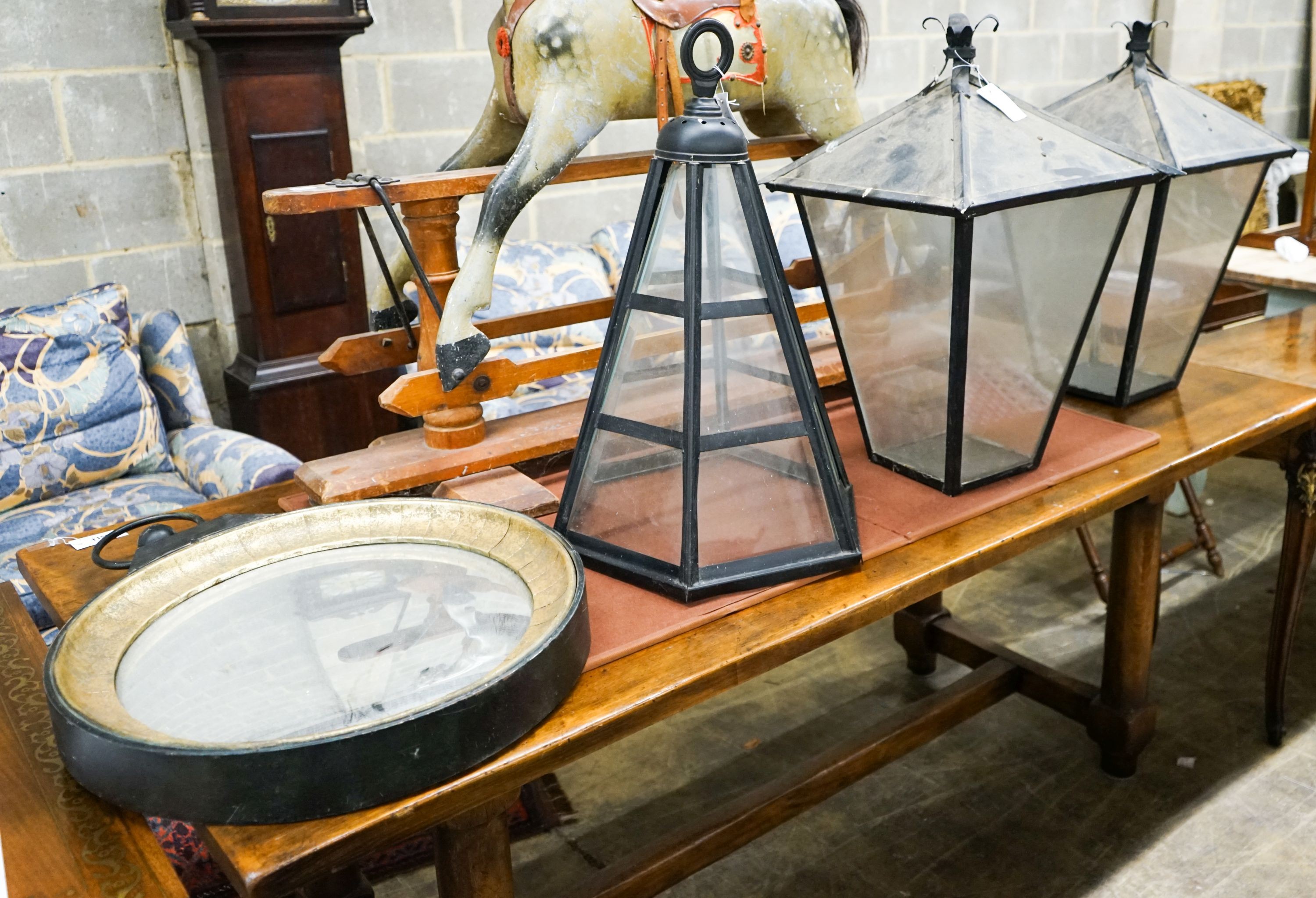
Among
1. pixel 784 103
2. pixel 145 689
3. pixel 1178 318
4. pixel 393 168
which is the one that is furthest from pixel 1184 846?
pixel 393 168

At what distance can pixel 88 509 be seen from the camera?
2398 millimetres

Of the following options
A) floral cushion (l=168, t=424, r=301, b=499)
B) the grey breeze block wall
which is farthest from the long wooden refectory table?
the grey breeze block wall

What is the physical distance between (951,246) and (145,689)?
90 centimetres

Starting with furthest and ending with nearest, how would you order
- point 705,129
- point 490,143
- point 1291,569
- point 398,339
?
point 1291,569, point 490,143, point 398,339, point 705,129

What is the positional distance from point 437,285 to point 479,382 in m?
0.14

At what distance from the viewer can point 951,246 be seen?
1.20 m

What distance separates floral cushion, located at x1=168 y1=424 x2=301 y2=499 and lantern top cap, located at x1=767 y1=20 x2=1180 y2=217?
143cm

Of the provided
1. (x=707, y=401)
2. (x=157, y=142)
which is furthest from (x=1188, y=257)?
(x=157, y=142)

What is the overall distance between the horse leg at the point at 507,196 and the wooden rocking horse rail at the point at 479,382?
0.04m

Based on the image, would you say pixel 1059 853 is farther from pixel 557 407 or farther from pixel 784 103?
pixel 784 103

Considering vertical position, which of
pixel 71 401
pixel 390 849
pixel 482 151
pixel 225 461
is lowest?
pixel 390 849

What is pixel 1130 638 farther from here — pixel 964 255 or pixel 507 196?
pixel 507 196

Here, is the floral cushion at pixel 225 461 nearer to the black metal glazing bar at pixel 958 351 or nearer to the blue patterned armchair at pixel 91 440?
the blue patterned armchair at pixel 91 440

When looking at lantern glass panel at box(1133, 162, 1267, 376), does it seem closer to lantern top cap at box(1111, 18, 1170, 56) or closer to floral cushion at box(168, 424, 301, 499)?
lantern top cap at box(1111, 18, 1170, 56)
